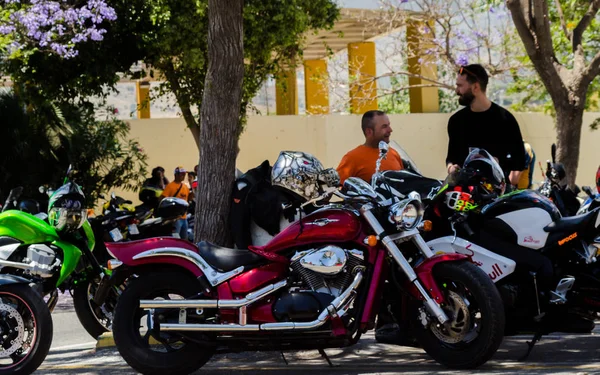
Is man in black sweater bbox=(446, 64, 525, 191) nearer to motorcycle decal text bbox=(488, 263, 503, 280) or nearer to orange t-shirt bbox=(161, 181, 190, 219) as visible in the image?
motorcycle decal text bbox=(488, 263, 503, 280)

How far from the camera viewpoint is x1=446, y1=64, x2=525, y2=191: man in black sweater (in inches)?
304

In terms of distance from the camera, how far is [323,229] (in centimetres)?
599

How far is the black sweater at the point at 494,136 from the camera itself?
7715 mm

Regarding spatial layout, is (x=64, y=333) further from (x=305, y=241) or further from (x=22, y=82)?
(x=22, y=82)

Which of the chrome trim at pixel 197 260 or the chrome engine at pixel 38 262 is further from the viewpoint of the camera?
the chrome engine at pixel 38 262

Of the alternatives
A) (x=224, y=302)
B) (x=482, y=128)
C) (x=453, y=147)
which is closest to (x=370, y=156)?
(x=453, y=147)

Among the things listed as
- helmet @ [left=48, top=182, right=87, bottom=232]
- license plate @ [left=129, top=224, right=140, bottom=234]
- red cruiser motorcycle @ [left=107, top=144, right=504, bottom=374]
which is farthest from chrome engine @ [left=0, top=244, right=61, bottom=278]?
license plate @ [left=129, top=224, right=140, bottom=234]

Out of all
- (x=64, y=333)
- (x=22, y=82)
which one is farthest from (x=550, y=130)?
(x=64, y=333)

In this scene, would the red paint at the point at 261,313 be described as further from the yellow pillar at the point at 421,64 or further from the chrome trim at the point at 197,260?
the yellow pillar at the point at 421,64

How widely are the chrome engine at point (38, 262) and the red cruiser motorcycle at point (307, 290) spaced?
151 centimetres

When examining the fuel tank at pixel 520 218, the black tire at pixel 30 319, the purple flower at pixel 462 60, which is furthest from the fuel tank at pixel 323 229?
the purple flower at pixel 462 60

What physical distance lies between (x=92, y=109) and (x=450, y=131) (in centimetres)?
1009

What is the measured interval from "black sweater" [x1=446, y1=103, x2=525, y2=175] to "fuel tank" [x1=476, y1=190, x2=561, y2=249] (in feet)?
3.82

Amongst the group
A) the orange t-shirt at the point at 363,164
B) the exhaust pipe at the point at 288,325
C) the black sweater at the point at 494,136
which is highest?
the black sweater at the point at 494,136
